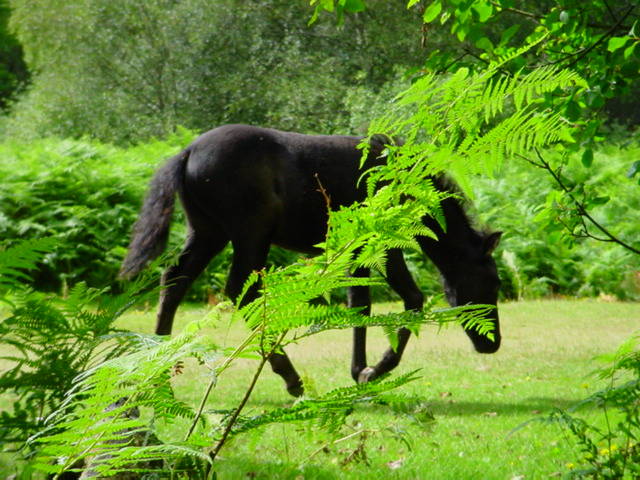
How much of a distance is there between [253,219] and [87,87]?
23.0m

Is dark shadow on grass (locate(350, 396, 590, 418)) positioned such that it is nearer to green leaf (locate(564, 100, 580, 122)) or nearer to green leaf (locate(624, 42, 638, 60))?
green leaf (locate(564, 100, 580, 122))

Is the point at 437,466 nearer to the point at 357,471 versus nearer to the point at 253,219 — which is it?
the point at 357,471

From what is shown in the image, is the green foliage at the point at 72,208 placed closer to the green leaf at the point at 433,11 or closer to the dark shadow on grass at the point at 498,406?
the dark shadow on grass at the point at 498,406

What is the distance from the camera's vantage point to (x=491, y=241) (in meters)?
6.29

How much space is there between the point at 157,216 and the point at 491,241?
2644mm

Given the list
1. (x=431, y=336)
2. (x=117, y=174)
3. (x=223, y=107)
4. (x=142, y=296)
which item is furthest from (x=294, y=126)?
(x=142, y=296)

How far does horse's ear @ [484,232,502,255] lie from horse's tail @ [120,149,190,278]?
2.49 meters

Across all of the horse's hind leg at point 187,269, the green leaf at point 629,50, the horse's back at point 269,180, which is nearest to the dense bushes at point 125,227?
the horse's hind leg at point 187,269

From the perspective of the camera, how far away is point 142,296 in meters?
1.75

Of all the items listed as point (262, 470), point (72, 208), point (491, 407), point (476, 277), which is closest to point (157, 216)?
point (476, 277)

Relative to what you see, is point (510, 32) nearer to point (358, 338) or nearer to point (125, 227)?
point (358, 338)

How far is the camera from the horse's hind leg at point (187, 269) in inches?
251

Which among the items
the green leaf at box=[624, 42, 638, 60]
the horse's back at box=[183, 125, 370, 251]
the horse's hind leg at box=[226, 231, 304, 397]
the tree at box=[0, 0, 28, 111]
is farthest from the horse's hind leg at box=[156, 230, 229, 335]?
the tree at box=[0, 0, 28, 111]

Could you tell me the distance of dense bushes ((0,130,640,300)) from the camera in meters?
11.8
